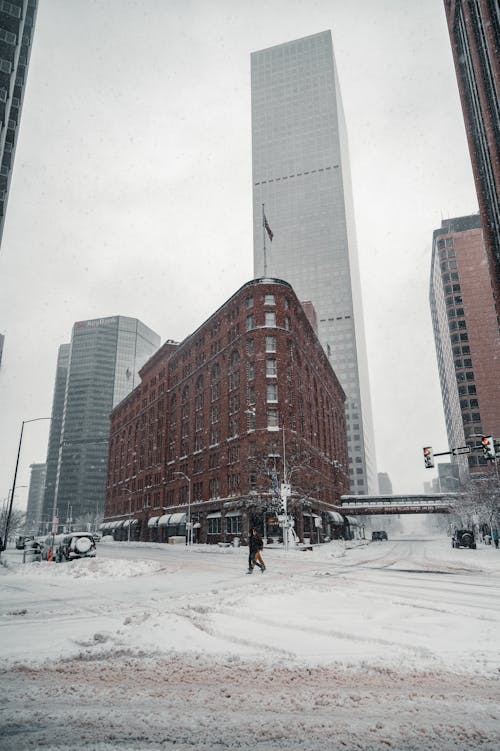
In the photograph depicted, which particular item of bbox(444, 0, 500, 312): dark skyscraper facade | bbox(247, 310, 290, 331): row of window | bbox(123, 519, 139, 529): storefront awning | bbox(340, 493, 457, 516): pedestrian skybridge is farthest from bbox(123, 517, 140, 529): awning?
bbox(444, 0, 500, 312): dark skyscraper facade

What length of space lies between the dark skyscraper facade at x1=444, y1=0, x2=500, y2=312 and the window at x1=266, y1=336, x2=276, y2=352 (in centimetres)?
2893

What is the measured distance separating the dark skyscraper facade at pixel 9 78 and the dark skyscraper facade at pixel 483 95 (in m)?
48.0

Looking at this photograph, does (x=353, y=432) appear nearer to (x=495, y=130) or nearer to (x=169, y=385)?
(x=169, y=385)

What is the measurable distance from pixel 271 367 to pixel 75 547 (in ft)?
114

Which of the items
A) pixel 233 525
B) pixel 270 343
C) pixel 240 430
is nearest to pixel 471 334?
pixel 270 343

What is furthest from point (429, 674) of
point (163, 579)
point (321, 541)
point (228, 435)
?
point (321, 541)

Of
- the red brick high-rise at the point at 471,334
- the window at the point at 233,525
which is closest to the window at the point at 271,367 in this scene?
the window at the point at 233,525

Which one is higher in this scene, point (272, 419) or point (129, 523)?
point (272, 419)

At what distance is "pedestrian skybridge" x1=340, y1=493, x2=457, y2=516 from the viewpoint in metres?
89.5

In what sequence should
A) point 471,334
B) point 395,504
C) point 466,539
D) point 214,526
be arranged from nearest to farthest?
point 466,539, point 214,526, point 395,504, point 471,334

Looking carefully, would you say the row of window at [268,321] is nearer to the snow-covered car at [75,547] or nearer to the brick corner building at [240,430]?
the brick corner building at [240,430]

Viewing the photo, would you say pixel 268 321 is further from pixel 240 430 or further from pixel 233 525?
pixel 233 525

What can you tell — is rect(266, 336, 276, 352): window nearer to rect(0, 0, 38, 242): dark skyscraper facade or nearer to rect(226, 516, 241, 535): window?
rect(226, 516, 241, 535): window

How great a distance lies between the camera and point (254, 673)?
17.3 ft
